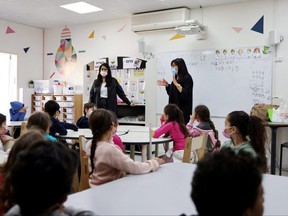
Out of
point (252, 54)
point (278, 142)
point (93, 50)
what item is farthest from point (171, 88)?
point (93, 50)

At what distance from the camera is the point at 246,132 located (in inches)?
79.4

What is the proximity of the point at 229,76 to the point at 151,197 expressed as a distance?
13.2 ft

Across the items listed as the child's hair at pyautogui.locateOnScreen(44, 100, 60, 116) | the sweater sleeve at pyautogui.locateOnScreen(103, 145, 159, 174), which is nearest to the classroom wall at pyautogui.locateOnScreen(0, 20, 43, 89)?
the child's hair at pyautogui.locateOnScreen(44, 100, 60, 116)

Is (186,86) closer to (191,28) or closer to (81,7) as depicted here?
(191,28)

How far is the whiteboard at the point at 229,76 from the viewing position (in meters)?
4.72

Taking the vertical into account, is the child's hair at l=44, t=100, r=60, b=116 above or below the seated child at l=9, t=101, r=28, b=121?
above

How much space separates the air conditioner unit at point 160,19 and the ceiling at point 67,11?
0.29 ft

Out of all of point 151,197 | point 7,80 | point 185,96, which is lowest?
point 151,197

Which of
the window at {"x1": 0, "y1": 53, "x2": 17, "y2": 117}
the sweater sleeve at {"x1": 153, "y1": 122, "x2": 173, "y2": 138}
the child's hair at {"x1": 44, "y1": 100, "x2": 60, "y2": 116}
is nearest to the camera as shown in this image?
the sweater sleeve at {"x1": 153, "y1": 122, "x2": 173, "y2": 138}

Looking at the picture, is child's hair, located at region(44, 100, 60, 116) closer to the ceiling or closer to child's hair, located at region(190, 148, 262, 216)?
the ceiling

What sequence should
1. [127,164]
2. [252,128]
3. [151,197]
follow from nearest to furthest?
1. [151,197]
2. [127,164]
3. [252,128]

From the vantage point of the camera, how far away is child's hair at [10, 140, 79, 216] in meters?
0.77

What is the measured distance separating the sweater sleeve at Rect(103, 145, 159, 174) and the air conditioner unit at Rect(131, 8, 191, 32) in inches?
154

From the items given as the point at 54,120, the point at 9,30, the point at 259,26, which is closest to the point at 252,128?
the point at 54,120
